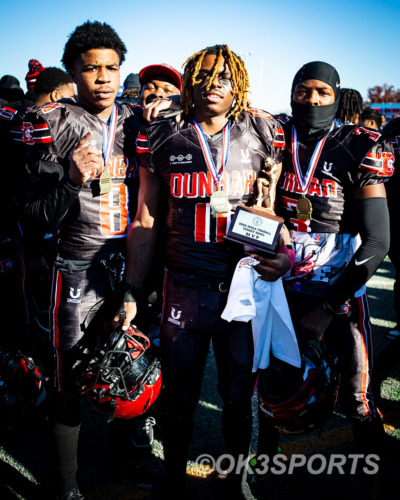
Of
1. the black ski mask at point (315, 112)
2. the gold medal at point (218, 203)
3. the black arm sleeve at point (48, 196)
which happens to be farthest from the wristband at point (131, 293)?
the black ski mask at point (315, 112)

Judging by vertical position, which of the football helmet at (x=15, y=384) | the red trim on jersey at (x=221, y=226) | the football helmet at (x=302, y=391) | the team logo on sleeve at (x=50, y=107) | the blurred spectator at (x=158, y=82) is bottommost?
the football helmet at (x=15, y=384)

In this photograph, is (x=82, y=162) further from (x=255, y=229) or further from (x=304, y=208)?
(x=304, y=208)

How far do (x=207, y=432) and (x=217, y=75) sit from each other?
2.70m

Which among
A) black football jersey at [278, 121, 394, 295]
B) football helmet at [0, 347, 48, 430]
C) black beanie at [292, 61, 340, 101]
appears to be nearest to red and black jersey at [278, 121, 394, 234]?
black football jersey at [278, 121, 394, 295]

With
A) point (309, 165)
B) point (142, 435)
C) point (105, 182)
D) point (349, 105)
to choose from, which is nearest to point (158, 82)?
point (105, 182)

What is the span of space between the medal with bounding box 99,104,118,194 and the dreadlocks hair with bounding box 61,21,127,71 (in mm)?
410

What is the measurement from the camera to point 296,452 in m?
3.09

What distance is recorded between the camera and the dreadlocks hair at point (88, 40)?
2.49 meters

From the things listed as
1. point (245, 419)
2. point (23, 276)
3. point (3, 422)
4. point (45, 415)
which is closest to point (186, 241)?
point (245, 419)

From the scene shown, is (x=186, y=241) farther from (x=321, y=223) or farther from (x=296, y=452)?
(x=296, y=452)

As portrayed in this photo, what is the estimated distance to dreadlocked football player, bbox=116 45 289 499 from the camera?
2.26m

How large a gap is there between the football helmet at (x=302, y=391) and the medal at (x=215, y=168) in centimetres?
96

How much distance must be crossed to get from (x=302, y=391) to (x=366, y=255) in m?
0.84

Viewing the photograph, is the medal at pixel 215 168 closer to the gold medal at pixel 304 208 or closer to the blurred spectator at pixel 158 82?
the gold medal at pixel 304 208
